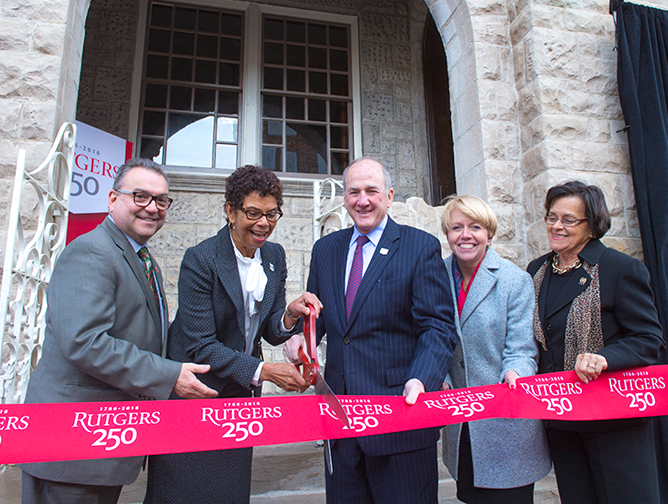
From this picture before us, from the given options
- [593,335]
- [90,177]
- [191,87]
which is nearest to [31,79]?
[90,177]

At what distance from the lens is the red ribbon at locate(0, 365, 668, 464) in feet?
4.92

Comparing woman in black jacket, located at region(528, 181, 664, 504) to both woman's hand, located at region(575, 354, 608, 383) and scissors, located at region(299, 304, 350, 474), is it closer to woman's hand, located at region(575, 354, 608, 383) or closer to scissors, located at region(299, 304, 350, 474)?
woman's hand, located at region(575, 354, 608, 383)

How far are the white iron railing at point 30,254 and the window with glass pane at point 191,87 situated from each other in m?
3.04

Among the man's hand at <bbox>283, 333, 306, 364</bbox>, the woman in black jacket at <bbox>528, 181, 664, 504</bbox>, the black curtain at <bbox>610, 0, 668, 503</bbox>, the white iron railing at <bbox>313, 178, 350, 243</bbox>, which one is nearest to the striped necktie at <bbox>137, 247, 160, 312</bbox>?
the man's hand at <bbox>283, 333, 306, 364</bbox>

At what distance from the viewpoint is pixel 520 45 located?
13.4ft

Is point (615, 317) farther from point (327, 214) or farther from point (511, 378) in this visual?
point (327, 214)

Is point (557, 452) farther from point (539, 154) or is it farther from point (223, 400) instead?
point (539, 154)

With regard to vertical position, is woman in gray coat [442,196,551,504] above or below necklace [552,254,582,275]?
below

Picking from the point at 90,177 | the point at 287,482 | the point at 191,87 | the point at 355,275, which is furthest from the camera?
the point at 191,87

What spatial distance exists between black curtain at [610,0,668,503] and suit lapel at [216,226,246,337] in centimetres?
322

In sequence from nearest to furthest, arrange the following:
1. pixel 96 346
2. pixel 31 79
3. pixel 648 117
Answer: pixel 96 346 → pixel 31 79 → pixel 648 117

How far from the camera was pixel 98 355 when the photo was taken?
4.97 ft

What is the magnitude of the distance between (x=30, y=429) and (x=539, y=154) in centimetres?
394

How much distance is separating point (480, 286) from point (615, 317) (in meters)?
0.60
